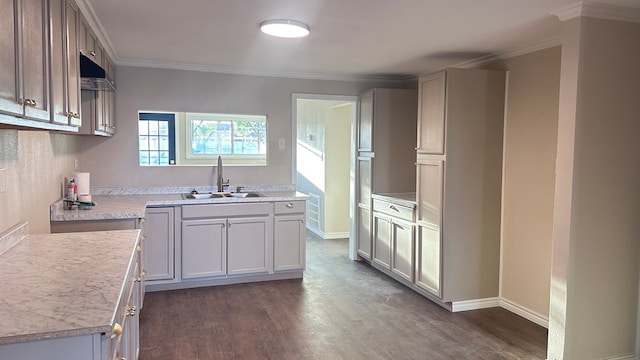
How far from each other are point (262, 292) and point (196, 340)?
1107mm

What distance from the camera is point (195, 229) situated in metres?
4.18

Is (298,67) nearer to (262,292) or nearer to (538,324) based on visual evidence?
(262,292)

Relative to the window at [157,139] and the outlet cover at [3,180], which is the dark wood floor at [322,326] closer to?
the outlet cover at [3,180]

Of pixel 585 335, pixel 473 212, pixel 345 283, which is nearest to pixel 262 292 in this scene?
pixel 345 283

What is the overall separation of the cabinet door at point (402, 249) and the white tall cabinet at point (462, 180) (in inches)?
10.5

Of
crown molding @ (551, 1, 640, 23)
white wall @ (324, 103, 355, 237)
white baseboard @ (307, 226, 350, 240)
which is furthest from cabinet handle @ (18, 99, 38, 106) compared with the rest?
white baseboard @ (307, 226, 350, 240)

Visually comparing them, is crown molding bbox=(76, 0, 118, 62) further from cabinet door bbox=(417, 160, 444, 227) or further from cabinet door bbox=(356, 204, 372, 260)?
cabinet door bbox=(356, 204, 372, 260)

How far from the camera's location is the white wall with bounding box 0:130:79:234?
2189mm

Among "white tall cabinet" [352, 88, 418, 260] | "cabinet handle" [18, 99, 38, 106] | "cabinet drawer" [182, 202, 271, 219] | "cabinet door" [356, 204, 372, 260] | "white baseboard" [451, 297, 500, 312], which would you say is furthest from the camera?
"cabinet door" [356, 204, 372, 260]

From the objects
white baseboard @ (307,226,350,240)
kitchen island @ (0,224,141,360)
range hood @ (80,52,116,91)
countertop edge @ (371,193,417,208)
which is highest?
range hood @ (80,52,116,91)

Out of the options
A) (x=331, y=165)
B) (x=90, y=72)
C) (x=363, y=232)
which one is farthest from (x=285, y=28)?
(x=331, y=165)

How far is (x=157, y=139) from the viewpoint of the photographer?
6.42 metres

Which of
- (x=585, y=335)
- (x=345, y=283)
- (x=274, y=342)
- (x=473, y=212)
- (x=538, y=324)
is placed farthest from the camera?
(x=345, y=283)

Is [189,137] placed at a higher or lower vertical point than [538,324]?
higher
